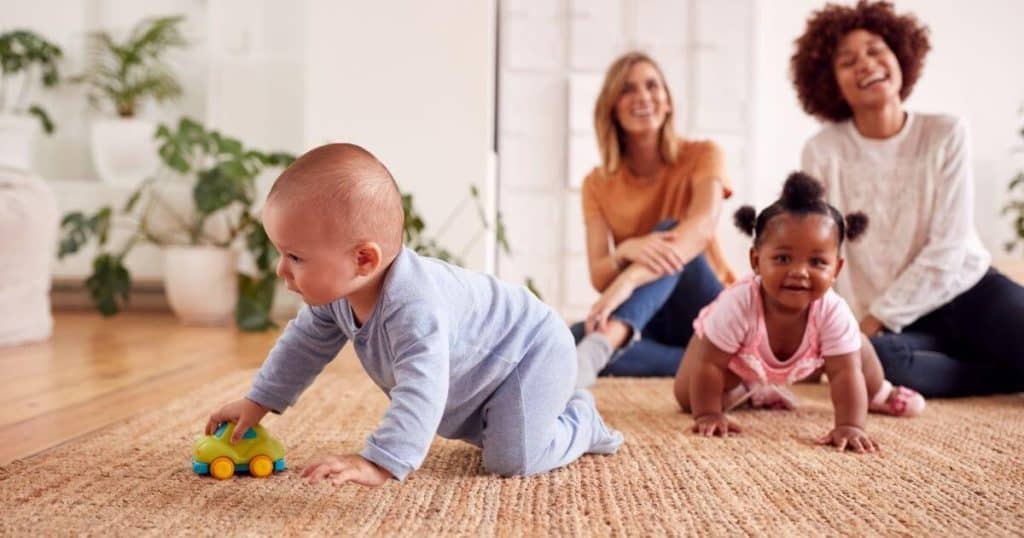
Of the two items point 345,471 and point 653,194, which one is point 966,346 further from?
point 345,471

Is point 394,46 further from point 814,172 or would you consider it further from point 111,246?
point 814,172

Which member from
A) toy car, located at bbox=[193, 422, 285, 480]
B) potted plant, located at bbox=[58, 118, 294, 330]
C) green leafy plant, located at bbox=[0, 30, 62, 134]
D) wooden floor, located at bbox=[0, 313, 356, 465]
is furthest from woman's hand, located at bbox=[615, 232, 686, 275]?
green leafy plant, located at bbox=[0, 30, 62, 134]

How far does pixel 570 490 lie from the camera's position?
131cm

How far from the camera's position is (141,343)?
3.29 meters

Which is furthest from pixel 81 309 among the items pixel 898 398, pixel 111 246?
pixel 898 398

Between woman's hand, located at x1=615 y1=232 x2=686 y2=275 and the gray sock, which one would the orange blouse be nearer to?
woman's hand, located at x1=615 y1=232 x2=686 y2=275

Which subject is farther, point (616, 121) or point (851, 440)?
point (616, 121)

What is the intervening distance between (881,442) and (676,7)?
11.0 feet

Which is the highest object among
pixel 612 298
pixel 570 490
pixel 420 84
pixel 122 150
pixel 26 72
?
pixel 26 72

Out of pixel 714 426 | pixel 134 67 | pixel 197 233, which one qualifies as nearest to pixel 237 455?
pixel 714 426

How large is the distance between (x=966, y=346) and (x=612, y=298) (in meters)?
0.83

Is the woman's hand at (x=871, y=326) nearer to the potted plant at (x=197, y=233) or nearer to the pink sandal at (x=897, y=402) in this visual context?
the pink sandal at (x=897, y=402)

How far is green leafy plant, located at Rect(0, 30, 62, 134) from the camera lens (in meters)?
4.54

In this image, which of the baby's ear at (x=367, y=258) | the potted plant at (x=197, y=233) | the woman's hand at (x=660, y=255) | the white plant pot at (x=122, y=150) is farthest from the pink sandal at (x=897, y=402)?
the white plant pot at (x=122, y=150)
